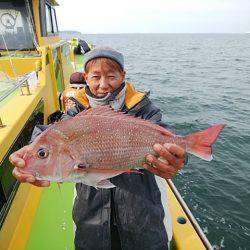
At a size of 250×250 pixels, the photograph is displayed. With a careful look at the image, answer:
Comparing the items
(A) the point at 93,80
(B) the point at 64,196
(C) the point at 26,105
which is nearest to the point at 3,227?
(B) the point at 64,196

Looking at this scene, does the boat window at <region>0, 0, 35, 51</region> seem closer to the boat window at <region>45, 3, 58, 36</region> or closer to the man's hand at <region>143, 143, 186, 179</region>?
the boat window at <region>45, 3, 58, 36</region>

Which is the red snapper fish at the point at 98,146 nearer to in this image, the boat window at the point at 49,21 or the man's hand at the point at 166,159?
the man's hand at the point at 166,159

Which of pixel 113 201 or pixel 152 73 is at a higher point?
pixel 113 201

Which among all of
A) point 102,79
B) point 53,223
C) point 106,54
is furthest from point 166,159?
point 53,223

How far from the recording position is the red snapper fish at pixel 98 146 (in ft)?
6.43

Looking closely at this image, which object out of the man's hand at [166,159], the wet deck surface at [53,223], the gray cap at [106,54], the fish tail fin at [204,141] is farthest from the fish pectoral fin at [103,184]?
the wet deck surface at [53,223]

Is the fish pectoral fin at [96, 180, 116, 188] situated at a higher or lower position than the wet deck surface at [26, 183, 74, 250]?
higher

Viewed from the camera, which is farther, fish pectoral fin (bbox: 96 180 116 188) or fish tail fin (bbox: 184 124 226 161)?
fish tail fin (bbox: 184 124 226 161)

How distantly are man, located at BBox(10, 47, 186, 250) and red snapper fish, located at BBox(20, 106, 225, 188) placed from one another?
19 centimetres

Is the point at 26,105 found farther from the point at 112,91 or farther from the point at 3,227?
the point at 112,91

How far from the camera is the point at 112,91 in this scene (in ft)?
8.23

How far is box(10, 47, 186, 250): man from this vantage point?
2.35 m

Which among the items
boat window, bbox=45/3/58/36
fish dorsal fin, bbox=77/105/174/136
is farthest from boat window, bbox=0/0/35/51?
fish dorsal fin, bbox=77/105/174/136

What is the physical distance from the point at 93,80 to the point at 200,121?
10549 mm
